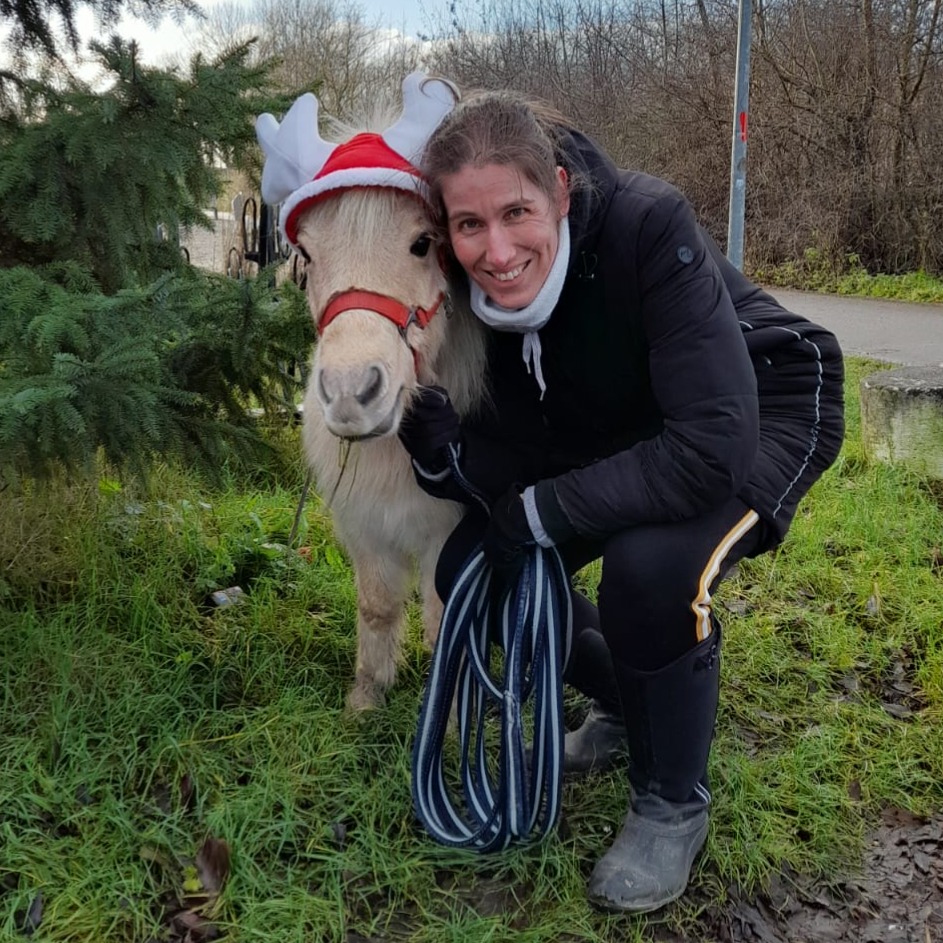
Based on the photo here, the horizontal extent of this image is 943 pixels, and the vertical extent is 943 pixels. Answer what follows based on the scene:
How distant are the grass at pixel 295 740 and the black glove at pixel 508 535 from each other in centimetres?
70

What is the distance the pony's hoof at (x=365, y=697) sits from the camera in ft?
9.02

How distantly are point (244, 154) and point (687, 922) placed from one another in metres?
2.55

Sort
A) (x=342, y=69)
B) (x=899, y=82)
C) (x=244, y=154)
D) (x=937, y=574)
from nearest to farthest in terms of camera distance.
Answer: (x=244, y=154), (x=937, y=574), (x=899, y=82), (x=342, y=69)

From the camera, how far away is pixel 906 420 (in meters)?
4.64

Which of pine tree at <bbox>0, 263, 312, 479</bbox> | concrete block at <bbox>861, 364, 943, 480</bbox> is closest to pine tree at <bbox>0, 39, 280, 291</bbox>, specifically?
pine tree at <bbox>0, 263, 312, 479</bbox>

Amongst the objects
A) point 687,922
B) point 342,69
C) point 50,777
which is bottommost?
point 687,922

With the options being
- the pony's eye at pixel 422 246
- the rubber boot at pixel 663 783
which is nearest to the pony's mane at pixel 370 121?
the pony's eye at pixel 422 246

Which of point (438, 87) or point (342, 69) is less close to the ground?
point (342, 69)

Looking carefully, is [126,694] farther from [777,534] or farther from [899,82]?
[899,82]

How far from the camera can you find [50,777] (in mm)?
2330

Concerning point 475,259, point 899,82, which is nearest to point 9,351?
point 475,259

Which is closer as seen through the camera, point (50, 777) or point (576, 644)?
point (50, 777)

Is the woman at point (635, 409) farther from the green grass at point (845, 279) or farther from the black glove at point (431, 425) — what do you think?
the green grass at point (845, 279)

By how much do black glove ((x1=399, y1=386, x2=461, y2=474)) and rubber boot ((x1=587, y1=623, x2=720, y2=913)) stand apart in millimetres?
652
